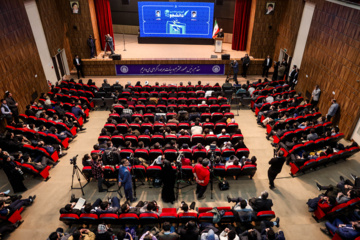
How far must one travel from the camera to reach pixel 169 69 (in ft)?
49.5

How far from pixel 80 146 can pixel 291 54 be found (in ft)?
38.6

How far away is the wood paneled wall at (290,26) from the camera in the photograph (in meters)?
13.1

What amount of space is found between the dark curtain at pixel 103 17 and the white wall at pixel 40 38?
4.46 meters

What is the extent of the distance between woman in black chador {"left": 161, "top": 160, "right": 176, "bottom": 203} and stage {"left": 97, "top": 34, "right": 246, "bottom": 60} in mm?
10028

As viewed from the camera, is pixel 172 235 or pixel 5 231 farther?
pixel 5 231

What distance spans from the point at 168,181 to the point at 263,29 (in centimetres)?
1291

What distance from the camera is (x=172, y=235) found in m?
5.08

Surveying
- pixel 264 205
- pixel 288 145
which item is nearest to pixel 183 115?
pixel 288 145

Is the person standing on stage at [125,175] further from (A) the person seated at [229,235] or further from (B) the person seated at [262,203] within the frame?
(B) the person seated at [262,203]

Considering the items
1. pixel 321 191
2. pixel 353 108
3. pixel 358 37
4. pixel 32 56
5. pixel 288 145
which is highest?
pixel 358 37

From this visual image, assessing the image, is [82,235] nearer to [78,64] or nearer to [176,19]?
[78,64]

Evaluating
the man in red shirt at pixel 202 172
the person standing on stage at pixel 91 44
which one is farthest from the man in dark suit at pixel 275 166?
the person standing on stage at pixel 91 44

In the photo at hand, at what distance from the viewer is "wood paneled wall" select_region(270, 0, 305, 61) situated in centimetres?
1308

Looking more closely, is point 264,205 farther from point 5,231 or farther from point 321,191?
point 5,231
